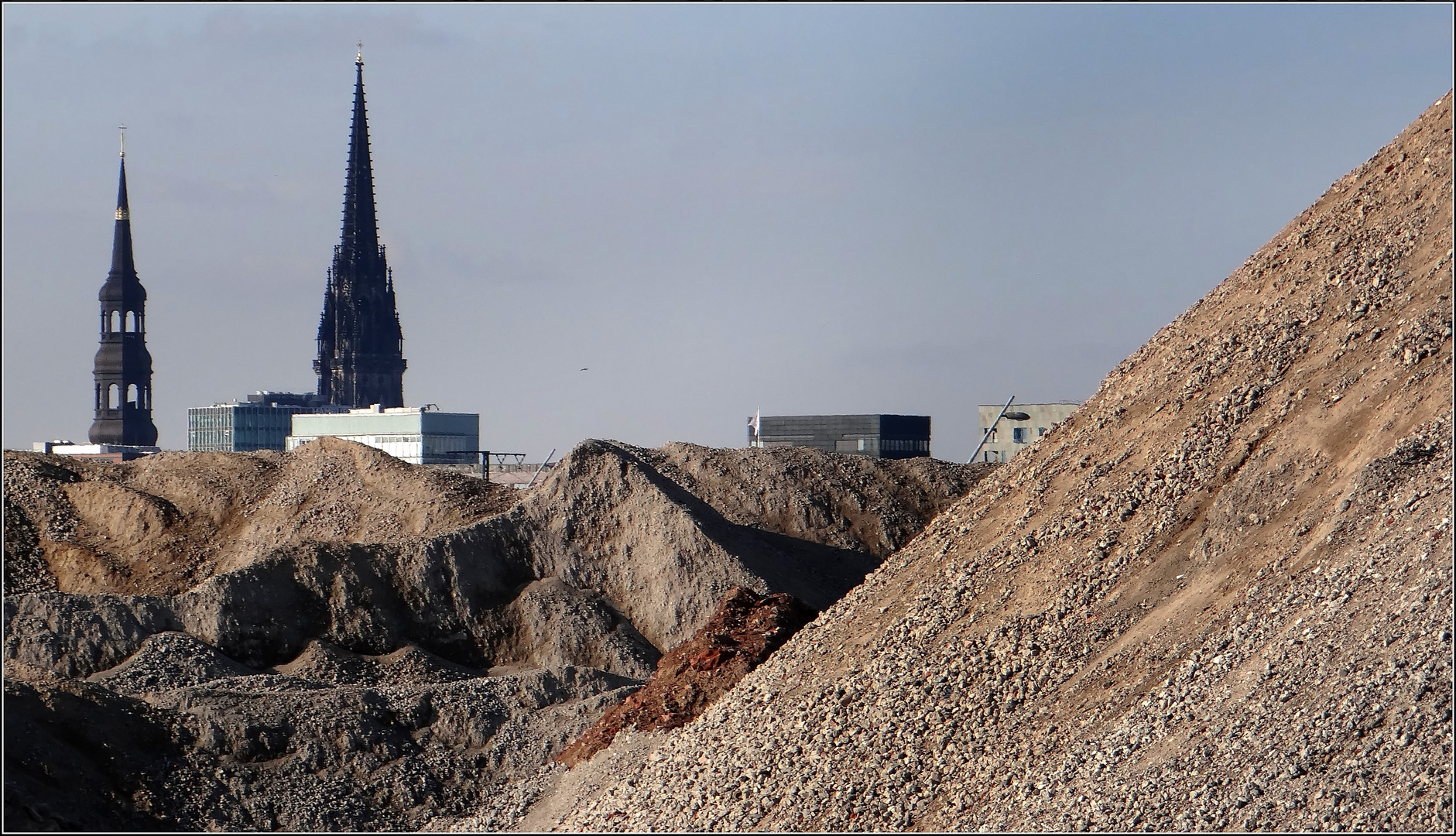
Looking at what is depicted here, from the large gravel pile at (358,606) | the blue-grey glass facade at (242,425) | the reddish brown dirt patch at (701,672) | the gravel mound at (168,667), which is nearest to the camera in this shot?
the reddish brown dirt patch at (701,672)

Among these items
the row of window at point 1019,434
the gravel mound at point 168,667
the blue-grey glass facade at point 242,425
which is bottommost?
the gravel mound at point 168,667

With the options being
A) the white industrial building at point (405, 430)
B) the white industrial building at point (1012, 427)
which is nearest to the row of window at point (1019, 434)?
the white industrial building at point (1012, 427)

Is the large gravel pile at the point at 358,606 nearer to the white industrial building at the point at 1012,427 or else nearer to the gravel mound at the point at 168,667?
the gravel mound at the point at 168,667

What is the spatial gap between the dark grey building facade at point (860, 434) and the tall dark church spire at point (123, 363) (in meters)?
110

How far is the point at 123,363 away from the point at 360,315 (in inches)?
1256

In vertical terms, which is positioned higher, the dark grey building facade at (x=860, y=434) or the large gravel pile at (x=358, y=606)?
the dark grey building facade at (x=860, y=434)

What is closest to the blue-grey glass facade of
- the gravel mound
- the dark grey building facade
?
the dark grey building facade

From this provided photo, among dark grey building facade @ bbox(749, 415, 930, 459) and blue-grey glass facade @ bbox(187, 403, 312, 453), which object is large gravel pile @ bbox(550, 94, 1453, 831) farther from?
blue-grey glass facade @ bbox(187, 403, 312, 453)

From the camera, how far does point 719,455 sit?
160 feet

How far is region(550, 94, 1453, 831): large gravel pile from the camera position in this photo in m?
13.9

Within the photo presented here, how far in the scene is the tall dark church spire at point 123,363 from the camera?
171 metres

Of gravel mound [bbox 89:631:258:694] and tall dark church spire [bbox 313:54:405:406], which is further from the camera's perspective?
tall dark church spire [bbox 313:54:405:406]

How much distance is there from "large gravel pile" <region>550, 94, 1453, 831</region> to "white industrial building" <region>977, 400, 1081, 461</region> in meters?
44.2

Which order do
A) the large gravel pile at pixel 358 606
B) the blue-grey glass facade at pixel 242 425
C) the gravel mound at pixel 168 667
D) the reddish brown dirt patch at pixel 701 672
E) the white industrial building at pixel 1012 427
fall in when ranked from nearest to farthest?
the reddish brown dirt patch at pixel 701 672, the large gravel pile at pixel 358 606, the gravel mound at pixel 168 667, the white industrial building at pixel 1012 427, the blue-grey glass facade at pixel 242 425
